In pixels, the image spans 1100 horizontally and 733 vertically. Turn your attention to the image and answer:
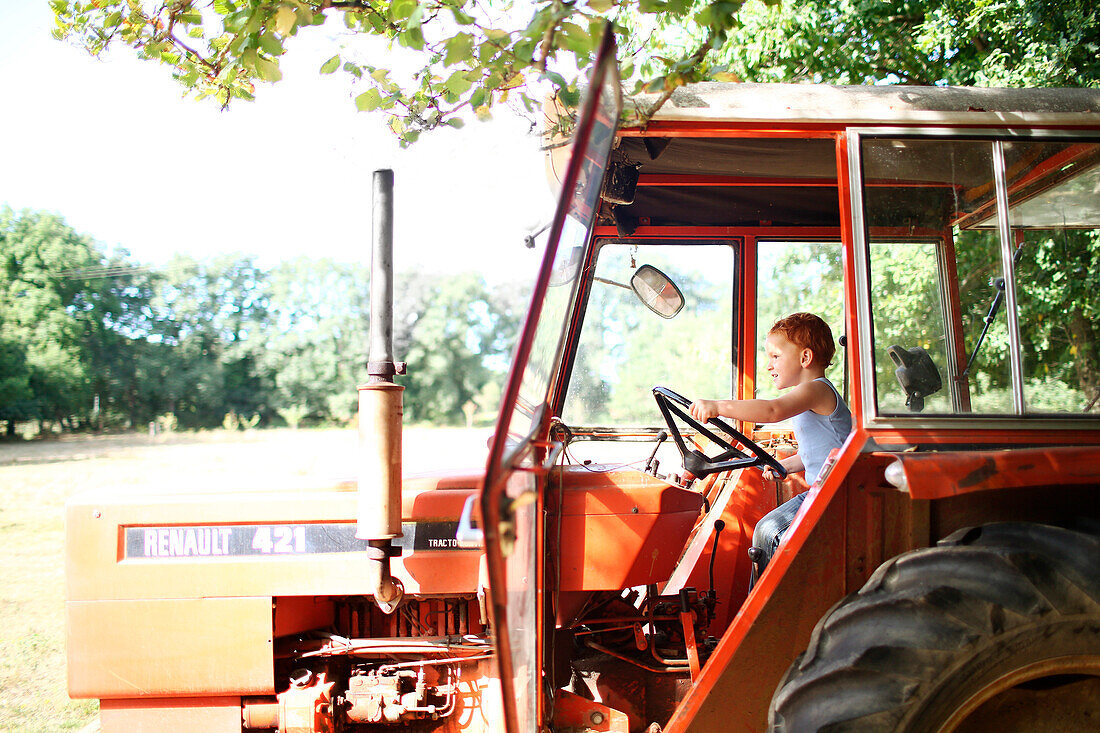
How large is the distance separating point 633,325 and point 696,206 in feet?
1.76

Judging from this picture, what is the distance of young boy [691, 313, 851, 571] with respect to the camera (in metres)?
2.39

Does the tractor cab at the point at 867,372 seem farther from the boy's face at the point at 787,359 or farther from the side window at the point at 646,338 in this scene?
the side window at the point at 646,338

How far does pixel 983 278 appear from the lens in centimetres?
209

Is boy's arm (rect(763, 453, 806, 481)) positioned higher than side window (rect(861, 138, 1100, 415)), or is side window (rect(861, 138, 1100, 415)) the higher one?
side window (rect(861, 138, 1100, 415))

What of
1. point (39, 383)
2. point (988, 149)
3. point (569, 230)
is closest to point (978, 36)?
point (988, 149)

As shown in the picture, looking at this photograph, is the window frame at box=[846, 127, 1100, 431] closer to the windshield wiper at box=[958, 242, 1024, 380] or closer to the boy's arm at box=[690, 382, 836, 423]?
the windshield wiper at box=[958, 242, 1024, 380]

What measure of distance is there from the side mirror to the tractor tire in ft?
4.99

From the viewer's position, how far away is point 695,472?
2.52m

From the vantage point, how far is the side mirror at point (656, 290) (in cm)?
309

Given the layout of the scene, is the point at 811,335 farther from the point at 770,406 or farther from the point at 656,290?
the point at 656,290

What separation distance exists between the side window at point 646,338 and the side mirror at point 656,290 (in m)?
0.03

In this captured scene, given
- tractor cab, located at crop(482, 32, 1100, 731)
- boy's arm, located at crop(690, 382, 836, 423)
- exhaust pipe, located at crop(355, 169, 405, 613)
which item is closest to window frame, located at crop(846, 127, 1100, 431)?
tractor cab, located at crop(482, 32, 1100, 731)

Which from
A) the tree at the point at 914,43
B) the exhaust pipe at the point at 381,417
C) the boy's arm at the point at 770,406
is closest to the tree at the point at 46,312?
the tree at the point at 914,43

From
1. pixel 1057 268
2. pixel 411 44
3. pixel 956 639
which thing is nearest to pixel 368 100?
pixel 411 44
